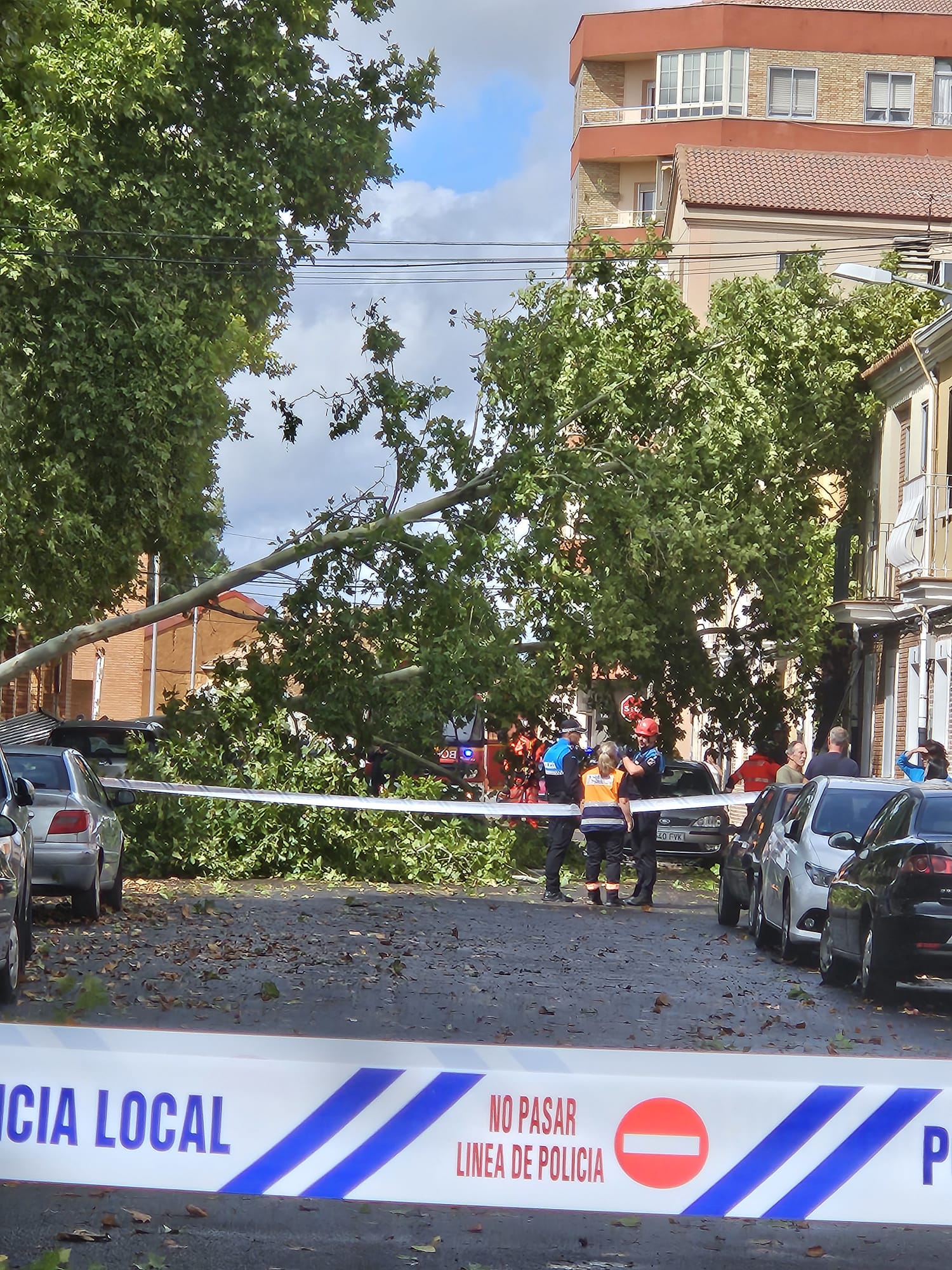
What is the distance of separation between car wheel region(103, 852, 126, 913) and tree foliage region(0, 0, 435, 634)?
6.96 metres

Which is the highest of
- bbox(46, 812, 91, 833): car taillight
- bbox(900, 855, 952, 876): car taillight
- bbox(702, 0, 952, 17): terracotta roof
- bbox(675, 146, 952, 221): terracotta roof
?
bbox(702, 0, 952, 17): terracotta roof

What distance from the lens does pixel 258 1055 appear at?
158 inches

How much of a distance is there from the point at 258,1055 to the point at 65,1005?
764 cm

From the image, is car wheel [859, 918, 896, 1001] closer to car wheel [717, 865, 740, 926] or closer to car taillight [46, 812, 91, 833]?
car wheel [717, 865, 740, 926]

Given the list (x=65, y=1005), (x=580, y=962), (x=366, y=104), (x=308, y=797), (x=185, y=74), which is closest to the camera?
(x=65, y=1005)

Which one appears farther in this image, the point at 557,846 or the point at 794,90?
the point at 794,90

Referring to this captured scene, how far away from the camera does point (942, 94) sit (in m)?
62.0

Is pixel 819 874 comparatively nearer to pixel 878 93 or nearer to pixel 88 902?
pixel 88 902

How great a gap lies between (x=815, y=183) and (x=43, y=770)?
128 feet

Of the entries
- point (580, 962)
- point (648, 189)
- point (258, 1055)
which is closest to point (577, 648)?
point (580, 962)

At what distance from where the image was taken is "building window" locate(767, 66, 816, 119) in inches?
2447

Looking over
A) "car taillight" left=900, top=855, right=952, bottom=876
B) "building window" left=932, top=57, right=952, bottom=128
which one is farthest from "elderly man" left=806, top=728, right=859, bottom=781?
"building window" left=932, top=57, right=952, bottom=128

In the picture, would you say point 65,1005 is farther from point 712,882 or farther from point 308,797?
point 712,882

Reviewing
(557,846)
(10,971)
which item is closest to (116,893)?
(557,846)
